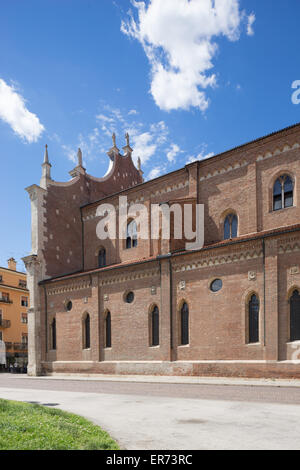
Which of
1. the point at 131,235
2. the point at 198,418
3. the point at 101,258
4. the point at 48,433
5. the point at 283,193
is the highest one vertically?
the point at 283,193

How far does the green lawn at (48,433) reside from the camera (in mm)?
5734

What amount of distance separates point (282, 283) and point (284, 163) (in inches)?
255

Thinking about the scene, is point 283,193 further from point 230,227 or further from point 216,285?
point 216,285

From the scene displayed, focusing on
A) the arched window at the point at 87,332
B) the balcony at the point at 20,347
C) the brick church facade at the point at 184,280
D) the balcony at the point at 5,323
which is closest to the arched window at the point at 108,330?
the brick church facade at the point at 184,280

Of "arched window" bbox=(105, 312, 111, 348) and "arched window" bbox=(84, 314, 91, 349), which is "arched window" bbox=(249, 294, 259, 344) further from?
"arched window" bbox=(84, 314, 91, 349)

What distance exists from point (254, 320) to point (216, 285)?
8.21 feet

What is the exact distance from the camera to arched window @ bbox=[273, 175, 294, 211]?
19.8m

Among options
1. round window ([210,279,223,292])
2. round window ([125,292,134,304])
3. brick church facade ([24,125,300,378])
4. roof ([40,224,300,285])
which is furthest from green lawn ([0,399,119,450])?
round window ([125,292,134,304])

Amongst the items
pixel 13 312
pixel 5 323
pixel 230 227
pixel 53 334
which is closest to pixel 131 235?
pixel 230 227

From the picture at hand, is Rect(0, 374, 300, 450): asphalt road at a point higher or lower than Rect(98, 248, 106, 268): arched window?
lower

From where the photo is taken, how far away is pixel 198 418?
8.34 m

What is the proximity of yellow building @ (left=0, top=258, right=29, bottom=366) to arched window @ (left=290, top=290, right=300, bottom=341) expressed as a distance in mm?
33719

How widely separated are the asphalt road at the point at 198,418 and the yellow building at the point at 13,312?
33.6 metres
